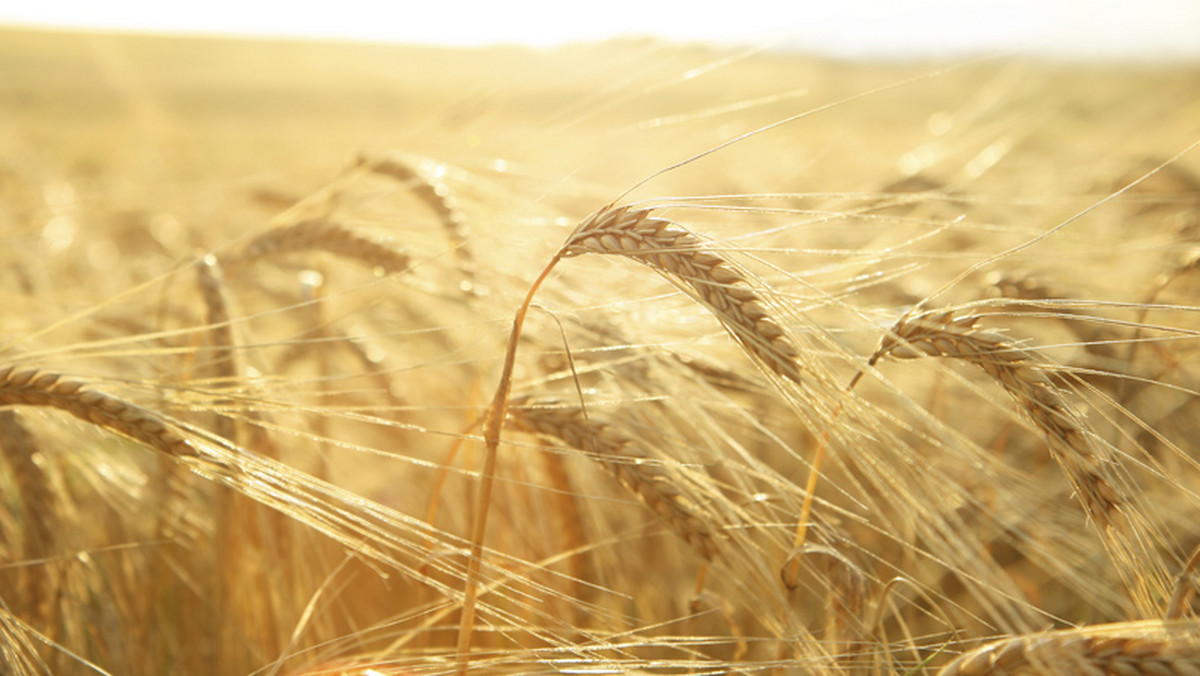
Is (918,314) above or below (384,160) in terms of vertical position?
below

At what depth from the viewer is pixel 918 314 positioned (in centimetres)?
91

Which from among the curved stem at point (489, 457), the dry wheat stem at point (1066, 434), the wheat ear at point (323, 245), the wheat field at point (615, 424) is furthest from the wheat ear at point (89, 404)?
the dry wheat stem at point (1066, 434)

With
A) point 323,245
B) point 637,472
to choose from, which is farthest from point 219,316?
point 637,472

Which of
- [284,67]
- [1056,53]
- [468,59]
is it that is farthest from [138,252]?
[284,67]

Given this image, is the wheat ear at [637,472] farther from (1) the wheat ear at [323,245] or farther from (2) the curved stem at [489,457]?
(1) the wheat ear at [323,245]

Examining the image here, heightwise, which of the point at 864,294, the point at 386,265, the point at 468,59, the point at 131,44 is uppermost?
the point at 131,44

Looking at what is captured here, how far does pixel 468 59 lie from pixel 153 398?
92.3 ft

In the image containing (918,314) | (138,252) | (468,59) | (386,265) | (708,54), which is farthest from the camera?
(468,59)

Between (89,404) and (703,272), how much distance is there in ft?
2.44

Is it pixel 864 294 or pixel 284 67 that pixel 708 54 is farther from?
pixel 284 67

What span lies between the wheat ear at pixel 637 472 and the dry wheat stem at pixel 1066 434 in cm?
33

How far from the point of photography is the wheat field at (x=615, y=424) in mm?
849

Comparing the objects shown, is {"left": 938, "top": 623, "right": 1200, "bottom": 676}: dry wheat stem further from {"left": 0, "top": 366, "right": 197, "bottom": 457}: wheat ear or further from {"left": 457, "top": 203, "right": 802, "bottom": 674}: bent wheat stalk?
{"left": 0, "top": 366, "right": 197, "bottom": 457}: wheat ear

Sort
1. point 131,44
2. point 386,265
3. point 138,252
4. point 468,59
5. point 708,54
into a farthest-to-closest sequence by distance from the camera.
→ point 131,44, point 468,59, point 138,252, point 708,54, point 386,265
